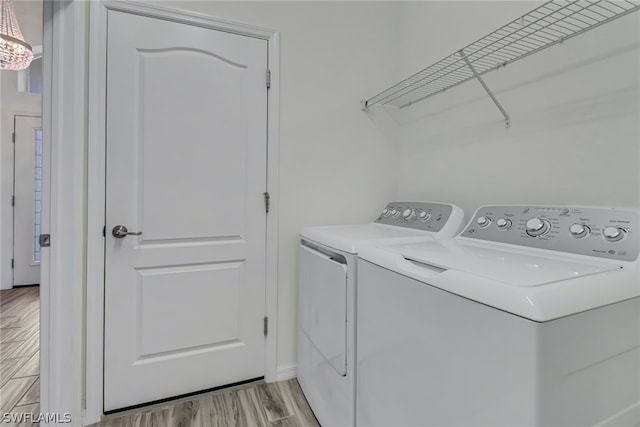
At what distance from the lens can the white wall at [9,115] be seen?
3.57 meters

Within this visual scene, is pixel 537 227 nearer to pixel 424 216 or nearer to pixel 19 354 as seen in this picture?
pixel 424 216

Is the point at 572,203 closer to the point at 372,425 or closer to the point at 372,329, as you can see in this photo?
the point at 372,329

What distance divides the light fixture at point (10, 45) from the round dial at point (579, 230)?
3.53 metres

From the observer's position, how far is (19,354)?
84.3 inches

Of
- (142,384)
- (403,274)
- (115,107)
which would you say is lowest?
(142,384)

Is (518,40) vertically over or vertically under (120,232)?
over

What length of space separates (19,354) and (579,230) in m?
3.21

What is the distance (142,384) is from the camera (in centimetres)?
162

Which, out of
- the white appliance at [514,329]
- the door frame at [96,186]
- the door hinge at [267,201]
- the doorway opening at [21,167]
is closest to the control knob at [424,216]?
the white appliance at [514,329]

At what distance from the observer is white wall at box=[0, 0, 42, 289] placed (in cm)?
357

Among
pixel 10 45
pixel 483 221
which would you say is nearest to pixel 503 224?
pixel 483 221

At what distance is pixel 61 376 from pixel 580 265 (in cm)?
205

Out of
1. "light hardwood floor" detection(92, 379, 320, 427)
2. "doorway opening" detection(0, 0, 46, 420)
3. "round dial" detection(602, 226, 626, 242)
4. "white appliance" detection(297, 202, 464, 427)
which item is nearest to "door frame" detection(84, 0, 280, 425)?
"light hardwood floor" detection(92, 379, 320, 427)

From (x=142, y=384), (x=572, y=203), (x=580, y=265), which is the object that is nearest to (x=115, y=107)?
(x=142, y=384)
